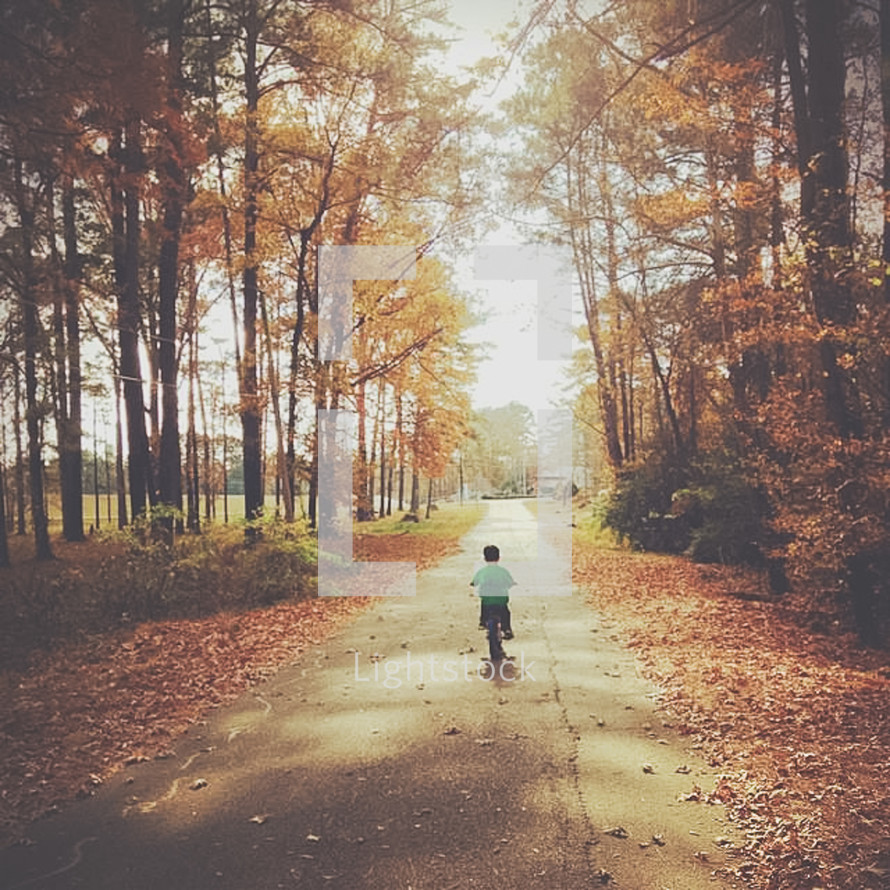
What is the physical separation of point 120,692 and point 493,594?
453 cm

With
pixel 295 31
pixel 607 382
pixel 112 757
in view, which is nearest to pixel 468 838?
pixel 112 757

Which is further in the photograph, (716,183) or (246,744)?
(716,183)

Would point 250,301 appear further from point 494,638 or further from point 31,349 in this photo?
point 494,638

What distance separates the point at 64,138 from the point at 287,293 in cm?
1247

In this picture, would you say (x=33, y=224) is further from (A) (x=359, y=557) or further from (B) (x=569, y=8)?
(B) (x=569, y=8)

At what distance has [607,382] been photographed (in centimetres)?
2655

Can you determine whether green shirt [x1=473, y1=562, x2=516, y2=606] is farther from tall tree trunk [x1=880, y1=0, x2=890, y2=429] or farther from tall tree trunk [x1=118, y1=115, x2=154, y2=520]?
tall tree trunk [x1=118, y1=115, x2=154, y2=520]

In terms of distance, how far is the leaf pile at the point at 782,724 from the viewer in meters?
4.14

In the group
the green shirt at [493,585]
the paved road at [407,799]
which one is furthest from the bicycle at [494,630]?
the paved road at [407,799]

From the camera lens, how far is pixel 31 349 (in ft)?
60.5

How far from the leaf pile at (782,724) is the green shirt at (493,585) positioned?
79.7 inches

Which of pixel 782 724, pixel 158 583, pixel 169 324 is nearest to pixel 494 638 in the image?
pixel 782 724

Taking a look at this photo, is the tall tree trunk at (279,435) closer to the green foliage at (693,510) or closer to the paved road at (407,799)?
the paved road at (407,799)

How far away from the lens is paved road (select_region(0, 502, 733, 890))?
4.01 meters
